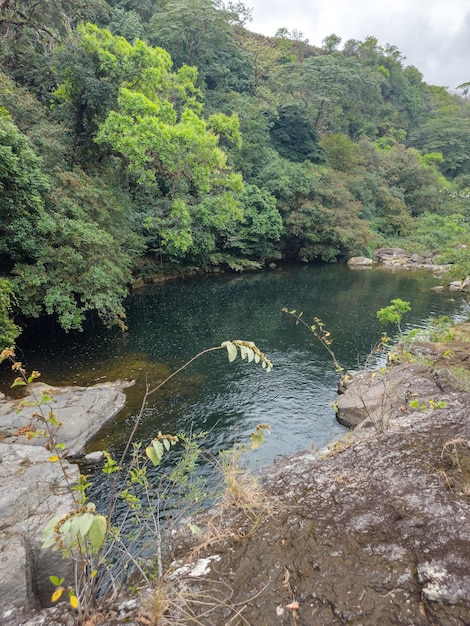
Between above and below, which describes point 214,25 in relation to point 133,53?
above

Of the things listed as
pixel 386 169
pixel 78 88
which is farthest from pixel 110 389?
pixel 386 169

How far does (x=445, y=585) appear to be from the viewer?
2.60 m

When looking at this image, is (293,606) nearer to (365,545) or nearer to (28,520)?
(365,545)

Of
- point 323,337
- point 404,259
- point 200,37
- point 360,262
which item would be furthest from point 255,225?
point 200,37

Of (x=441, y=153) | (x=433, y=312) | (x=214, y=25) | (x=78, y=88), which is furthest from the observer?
(x=441, y=153)

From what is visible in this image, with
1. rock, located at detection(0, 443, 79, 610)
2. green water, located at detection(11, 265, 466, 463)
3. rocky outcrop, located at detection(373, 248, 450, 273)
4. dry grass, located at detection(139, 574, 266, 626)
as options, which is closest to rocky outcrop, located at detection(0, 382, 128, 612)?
rock, located at detection(0, 443, 79, 610)

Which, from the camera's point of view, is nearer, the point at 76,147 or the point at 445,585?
the point at 445,585

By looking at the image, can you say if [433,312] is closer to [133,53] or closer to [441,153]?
[133,53]

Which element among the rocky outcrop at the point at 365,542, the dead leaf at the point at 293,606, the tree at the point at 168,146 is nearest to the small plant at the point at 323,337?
the rocky outcrop at the point at 365,542

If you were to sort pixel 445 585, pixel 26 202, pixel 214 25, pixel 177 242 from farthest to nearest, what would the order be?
pixel 214 25, pixel 177 242, pixel 26 202, pixel 445 585

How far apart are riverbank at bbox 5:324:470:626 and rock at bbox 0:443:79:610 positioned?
78 cm

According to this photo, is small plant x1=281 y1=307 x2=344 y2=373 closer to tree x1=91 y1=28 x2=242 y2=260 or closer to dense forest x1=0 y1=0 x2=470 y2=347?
dense forest x1=0 y1=0 x2=470 y2=347

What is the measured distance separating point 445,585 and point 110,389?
883cm

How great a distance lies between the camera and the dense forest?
1182 centimetres
